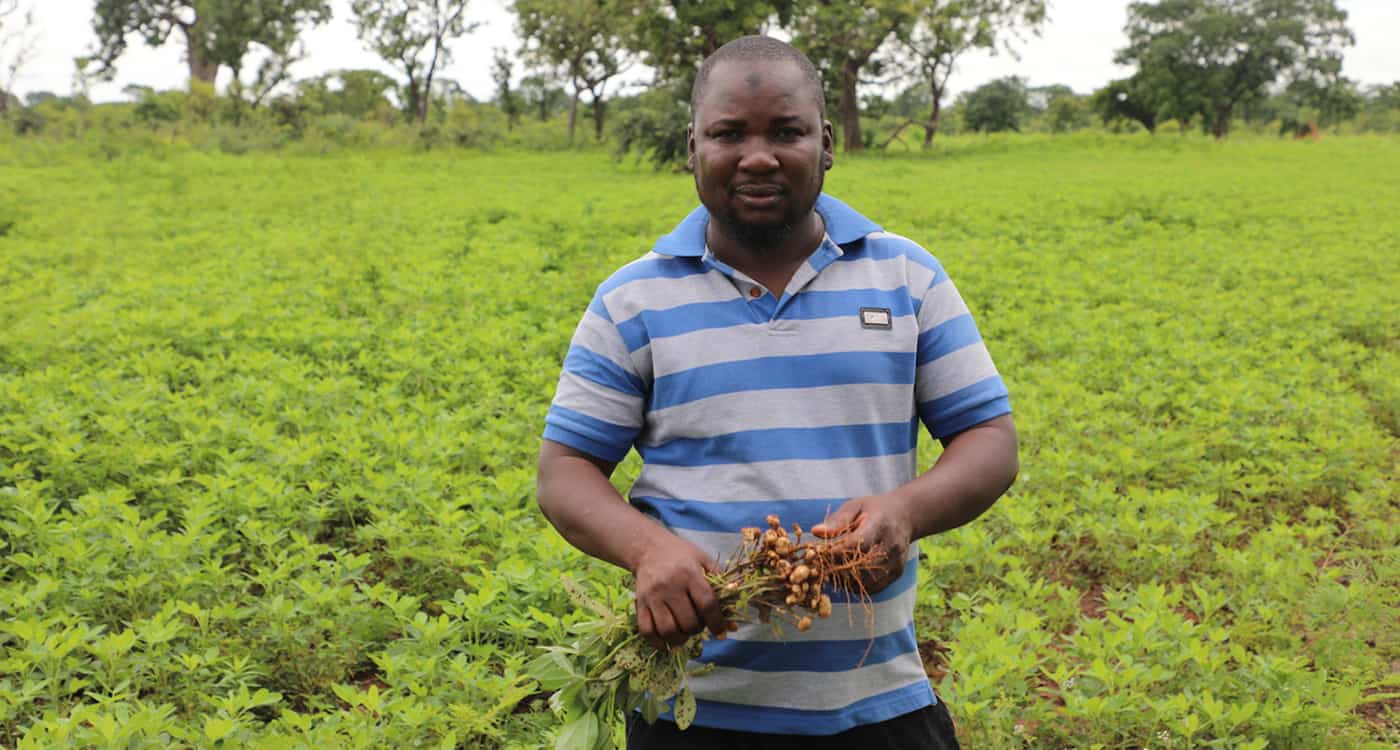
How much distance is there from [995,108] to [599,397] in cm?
4912

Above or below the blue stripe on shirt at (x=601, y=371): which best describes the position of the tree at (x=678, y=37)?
above

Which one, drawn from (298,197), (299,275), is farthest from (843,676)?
(298,197)

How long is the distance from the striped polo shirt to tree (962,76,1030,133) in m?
48.2

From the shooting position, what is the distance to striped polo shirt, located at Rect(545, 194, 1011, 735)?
1716mm

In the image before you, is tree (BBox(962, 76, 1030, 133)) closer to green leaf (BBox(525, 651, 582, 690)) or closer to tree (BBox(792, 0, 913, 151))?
tree (BBox(792, 0, 913, 151))

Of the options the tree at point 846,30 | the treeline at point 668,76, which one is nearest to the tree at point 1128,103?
the treeline at point 668,76

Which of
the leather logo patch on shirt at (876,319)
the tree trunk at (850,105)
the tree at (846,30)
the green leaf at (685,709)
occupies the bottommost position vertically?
the green leaf at (685,709)

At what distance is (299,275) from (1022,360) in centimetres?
616

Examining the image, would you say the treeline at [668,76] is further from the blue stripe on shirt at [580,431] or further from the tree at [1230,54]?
the blue stripe on shirt at [580,431]

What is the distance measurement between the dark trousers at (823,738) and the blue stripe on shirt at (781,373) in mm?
536

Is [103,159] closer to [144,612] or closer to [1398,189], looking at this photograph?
[144,612]

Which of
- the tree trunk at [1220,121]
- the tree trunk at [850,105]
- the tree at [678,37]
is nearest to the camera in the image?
the tree at [678,37]

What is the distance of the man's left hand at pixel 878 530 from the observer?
4.96ft

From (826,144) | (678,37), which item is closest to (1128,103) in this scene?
(678,37)
